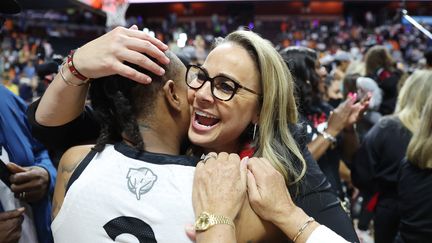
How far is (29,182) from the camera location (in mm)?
1844

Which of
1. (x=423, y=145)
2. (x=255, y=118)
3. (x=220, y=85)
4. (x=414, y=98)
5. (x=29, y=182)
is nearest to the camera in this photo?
(x=220, y=85)

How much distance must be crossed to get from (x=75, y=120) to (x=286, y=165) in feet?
2.36

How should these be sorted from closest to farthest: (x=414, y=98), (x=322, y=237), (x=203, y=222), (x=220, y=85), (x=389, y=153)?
(x=203, y=222)
(x=322, y=237)
(x=220, y=85)
(x=414, y=98)
(x=389, y=153)

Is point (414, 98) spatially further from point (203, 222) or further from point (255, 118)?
point (203, 222)

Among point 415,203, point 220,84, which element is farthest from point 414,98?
point 220,84

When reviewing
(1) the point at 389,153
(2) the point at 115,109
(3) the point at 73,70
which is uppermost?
(3) the point at 73,70

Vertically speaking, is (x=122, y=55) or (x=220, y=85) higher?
(x=122, y=55)

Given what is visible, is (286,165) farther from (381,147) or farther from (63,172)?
(381,147)

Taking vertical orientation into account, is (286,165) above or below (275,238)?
above

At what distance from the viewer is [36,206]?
1.98m

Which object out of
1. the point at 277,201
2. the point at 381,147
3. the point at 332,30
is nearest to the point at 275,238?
the point at 277,201

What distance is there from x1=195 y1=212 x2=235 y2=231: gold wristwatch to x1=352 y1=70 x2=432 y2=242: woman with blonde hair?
210 cm

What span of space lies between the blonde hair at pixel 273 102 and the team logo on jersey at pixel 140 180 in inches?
16.6

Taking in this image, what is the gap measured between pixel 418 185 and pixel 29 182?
1895 millimetres
